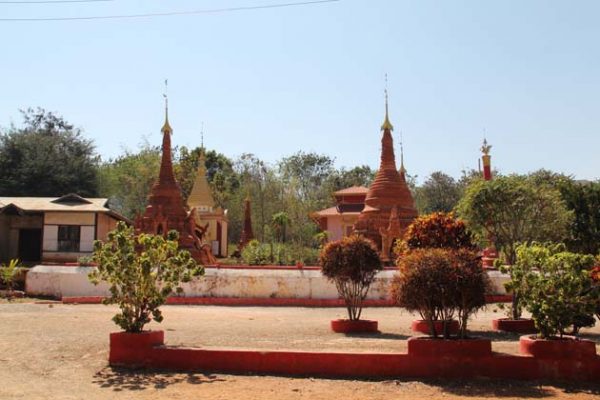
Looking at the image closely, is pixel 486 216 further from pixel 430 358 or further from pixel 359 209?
pixel 359 209

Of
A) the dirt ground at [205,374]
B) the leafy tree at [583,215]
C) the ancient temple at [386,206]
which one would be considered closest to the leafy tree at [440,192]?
the ancient temple at [386,206]

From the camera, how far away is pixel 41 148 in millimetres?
49656

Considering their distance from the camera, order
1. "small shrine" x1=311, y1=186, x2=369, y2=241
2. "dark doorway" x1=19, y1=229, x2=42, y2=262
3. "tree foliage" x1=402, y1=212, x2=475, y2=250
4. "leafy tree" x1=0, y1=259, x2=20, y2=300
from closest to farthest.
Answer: "tree foliage" x1=402, y1=212, x2=475, y2=250 → "leafy tree" x1=0, y1=259, x2=20, y2=300 → "dark doorway" x1=19, y1=229, x2=42, y2=262 → "small shrine" x1=311, y1=186, x2=369, y2=241

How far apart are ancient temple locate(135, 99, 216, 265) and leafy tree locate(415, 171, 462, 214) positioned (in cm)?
3649

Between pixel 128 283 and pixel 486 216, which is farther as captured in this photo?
pixel 486 216

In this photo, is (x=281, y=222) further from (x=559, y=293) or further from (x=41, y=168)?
(x=559, y=293)

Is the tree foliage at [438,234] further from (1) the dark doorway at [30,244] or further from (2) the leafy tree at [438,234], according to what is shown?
(1) the dark doorway at [30,244]

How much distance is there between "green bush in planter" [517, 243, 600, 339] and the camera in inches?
368

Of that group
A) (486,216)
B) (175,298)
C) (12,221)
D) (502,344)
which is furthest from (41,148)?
(502,344)

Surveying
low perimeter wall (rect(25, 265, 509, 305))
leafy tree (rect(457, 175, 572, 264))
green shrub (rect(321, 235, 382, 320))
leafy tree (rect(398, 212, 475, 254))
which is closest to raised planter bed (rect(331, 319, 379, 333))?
green shrub (rect(321, 235, 382, 320))

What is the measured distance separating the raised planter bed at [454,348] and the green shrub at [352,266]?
5.03 meters

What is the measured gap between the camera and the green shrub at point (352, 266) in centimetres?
1445

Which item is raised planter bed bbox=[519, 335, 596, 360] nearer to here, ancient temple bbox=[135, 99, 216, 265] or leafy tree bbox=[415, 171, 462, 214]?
ancient temple bbox=[135, 99, 216, 265]

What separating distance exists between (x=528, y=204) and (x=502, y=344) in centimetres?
560
